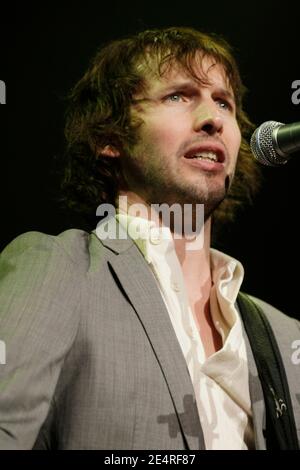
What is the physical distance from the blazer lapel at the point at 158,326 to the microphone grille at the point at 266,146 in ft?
1.63

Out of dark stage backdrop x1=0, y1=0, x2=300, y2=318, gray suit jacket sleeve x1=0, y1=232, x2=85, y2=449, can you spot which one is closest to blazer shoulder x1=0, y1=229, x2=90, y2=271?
gray suit jacket sleeve x1=0, y1=232, x2=85, y2=449

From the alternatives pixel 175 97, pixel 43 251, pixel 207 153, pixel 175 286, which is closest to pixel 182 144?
pixel 207 153

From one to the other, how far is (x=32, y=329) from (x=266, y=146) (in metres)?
0.70

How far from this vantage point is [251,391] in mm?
1679

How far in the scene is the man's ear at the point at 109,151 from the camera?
219 cm

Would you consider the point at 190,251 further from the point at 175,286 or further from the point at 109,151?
the point at 109,151

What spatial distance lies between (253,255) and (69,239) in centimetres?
131

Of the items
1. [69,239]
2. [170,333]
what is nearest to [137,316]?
[170,333]

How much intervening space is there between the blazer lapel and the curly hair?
0.50 m

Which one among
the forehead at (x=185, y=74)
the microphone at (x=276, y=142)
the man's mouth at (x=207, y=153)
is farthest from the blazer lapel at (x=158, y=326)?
the forehead at (x=185, y=74)

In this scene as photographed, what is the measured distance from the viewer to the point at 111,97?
2254 millimetres

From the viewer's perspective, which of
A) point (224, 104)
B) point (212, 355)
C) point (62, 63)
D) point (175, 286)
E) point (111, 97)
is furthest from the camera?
point (62, 63)

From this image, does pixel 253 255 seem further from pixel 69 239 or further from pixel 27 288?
pixel 27 288
